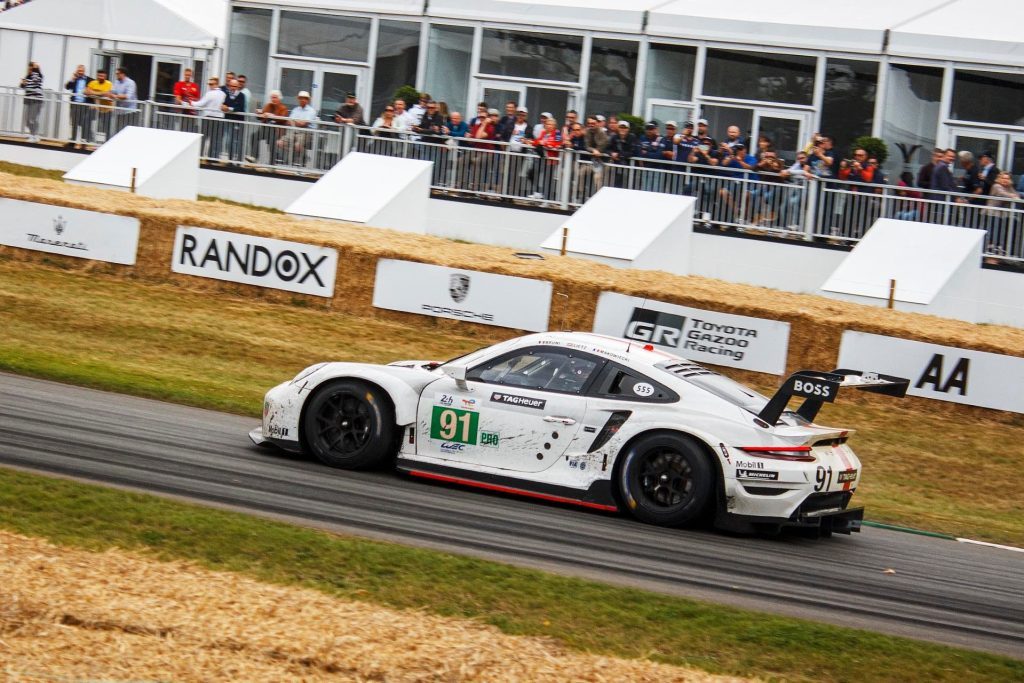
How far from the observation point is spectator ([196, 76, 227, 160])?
2661 centimetres

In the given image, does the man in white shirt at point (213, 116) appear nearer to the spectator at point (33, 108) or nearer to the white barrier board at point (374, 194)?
the white barrier board at point (374, 194)

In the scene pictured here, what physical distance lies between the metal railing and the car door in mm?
13203

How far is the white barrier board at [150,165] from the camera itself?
24.0 meters

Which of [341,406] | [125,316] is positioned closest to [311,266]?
[125,316]

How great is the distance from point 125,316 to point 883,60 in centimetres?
1534

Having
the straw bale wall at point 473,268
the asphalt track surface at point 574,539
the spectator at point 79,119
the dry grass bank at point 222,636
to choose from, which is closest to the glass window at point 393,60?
the spectator at point 79,119

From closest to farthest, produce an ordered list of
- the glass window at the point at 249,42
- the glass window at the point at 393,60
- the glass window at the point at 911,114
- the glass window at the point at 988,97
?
the glass window at the point at 988,97, the glass window at the point at 911,114, the glass window at the point at 393,60, the glass window at the point at 249,42

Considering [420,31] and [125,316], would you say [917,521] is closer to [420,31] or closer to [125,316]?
[125,316]

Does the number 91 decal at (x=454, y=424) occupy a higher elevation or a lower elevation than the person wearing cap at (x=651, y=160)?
lower

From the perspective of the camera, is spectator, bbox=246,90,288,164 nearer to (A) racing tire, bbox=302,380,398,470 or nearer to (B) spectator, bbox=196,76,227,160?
(B) spectator, bbox=196,76,227,160

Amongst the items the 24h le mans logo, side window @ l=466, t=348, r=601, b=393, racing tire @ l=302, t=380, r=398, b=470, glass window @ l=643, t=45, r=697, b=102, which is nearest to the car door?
side window @ l=466, t=348, r=601, b=393

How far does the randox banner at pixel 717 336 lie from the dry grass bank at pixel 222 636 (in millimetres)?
9628

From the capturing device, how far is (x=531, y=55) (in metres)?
27.9

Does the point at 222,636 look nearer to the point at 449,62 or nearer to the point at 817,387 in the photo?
Answer: the point at 817,387
